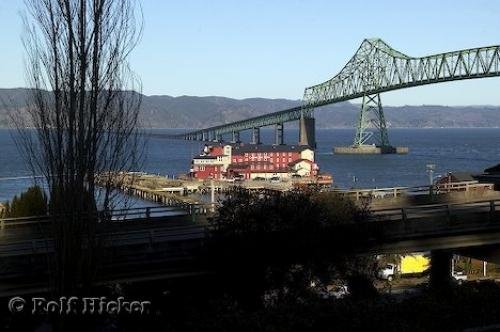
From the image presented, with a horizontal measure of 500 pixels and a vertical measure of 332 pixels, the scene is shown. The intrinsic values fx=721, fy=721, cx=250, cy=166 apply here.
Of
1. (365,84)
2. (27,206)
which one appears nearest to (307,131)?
(365,84)

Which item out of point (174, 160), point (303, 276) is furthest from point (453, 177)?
point (174, 160)

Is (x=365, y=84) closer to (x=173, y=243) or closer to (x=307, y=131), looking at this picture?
(x=307, y=131)

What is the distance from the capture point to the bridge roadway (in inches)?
431

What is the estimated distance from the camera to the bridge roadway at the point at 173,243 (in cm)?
1095

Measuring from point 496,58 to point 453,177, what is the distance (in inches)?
2310

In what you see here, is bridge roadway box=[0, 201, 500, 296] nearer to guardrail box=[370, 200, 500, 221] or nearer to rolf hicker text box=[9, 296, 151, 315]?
guardrail box=[370, 200, 500, 221]

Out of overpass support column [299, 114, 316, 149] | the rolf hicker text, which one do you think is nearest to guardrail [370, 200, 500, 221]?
the rolf hicker text

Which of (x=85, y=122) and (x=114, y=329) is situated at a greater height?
(x=85, y=122)

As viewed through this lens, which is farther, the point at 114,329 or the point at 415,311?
the point at 114,329

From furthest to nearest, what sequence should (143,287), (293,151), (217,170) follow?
(293,151) → (217,170) → (143,287)

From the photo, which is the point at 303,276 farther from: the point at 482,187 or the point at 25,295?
the point at 482,187

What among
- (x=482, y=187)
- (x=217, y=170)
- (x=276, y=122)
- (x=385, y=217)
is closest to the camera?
(x=385, y=217)

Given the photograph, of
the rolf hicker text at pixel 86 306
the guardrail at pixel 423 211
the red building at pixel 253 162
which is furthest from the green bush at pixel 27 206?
the red building at pixel 253 162

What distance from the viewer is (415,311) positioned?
955cm
